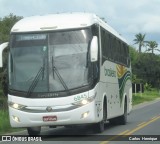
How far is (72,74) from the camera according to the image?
1602 cm

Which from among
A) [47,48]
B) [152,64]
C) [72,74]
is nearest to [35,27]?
[47,48]

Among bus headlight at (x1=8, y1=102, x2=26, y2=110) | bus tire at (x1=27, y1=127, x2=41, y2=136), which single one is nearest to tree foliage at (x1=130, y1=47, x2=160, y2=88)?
bus tire at (x1=27, y1=127, x2=41, y2=136)

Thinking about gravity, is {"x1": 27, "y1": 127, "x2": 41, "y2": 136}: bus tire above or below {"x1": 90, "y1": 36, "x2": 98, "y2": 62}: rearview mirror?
below

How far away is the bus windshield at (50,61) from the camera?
629 inches

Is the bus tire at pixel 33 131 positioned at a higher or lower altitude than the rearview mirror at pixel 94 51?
lower

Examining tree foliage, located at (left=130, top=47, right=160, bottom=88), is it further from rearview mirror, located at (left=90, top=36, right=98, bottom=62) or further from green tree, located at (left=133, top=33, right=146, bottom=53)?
rearview mirror, located at (left=90, top=36, right=98, bottom=62)

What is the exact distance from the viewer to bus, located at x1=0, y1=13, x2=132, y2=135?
15797 millimetres

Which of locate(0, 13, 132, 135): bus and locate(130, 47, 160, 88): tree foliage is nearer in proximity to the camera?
locate(0, 13, 132, 135): bus

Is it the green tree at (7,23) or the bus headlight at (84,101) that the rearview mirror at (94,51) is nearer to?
the bus headlight at (84,101)

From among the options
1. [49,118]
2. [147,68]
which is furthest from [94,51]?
[147,68]

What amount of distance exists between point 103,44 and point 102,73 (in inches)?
42.9

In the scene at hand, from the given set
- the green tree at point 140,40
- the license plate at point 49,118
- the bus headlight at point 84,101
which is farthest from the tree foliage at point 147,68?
the license plate at point 49,118

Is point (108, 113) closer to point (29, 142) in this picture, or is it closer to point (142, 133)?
point (142, 133)

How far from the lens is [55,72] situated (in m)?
16.1
